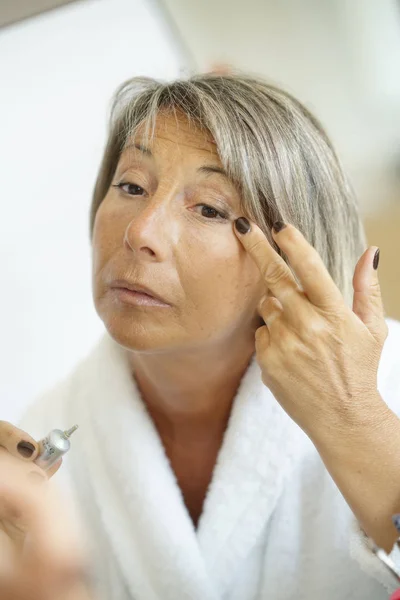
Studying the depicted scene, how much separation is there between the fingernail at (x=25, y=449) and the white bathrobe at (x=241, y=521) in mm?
236

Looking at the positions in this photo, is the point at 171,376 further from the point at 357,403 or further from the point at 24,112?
the point at 24,112

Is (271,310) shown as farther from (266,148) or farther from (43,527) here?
(43,527)

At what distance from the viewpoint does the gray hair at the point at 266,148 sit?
749 mm

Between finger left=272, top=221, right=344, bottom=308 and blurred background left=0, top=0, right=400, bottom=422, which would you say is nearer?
finger left=272, top=221, right=344, bottom=308

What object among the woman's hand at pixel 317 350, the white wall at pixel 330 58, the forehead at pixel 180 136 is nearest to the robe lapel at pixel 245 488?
the woman's hand at pixel 317 350

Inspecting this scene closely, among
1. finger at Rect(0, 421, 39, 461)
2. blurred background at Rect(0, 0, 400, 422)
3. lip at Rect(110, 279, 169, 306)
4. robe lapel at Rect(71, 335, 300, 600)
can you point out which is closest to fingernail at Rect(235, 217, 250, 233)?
lip at Rect(110, 279, 169, 306)

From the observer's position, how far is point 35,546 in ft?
1.53

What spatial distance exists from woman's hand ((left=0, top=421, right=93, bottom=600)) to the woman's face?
0.24 metres

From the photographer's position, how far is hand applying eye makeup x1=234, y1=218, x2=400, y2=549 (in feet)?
2.10

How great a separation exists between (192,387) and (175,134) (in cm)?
A: 39

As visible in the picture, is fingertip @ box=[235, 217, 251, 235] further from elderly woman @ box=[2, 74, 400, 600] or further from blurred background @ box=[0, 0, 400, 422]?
blurred background @ box=[0, 0, 400, 422]

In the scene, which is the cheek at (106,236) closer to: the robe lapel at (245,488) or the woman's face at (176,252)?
the woman's face at (176,252)

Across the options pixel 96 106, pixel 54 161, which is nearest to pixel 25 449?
pixel 54 161

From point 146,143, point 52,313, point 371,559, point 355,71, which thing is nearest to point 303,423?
point 371,559
